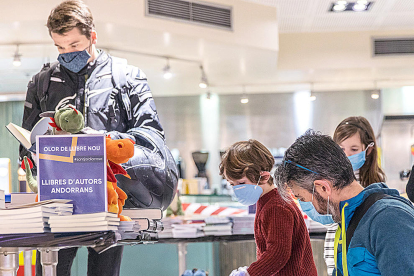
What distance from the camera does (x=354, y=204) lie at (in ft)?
4.63

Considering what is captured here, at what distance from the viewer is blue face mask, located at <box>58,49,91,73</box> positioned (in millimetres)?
1654

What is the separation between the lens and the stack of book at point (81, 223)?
3.71ft

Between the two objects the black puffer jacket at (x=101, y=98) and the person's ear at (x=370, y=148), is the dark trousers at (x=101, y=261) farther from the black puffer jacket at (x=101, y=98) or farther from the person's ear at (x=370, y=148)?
the person's ear at (x=370, y=148)

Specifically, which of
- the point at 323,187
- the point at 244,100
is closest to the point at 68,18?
the point at 323,187

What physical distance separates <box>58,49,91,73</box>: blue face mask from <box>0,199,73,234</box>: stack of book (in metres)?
0.66

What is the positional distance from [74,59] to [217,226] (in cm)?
207

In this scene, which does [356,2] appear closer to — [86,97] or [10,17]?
[10,17]

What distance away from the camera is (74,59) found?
1.67 m

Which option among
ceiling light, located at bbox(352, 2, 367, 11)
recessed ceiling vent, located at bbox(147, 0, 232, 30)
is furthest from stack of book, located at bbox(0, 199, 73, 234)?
ceiling light, located at bbox(352, 2, 367, 11)

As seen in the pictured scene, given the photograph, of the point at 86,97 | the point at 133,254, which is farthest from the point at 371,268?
the point at 133,254

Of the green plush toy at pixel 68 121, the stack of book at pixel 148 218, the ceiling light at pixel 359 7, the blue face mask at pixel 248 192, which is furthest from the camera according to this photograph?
the ceiling light at pixel 359 7

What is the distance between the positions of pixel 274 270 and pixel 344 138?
1006 mm

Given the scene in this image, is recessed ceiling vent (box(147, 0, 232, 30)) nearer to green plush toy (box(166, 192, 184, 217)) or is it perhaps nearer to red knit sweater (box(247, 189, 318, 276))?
green plush toy (box(166, 192, 184, 217))

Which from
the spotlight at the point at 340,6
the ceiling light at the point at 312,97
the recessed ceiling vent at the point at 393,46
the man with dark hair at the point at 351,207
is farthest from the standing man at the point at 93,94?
the ceiling light at the point at 312,97
